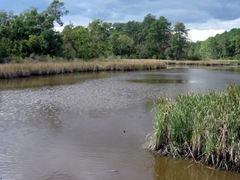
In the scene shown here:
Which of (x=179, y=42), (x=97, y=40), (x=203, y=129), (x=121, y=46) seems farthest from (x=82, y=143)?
(x=179, y=42)

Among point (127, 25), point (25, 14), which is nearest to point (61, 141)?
point (25, 14)

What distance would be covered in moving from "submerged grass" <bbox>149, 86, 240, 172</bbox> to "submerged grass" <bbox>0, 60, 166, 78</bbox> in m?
23.6

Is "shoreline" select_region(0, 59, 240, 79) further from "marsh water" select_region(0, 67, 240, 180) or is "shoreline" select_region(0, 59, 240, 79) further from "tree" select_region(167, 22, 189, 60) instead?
"tree" select_region(167, 22, 189, 60)

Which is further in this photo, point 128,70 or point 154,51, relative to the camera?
point 154,51

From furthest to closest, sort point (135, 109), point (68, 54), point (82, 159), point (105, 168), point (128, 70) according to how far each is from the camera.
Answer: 1. point (68, 54)
2. point (128, 70)
3. point (135, 109)
4. point (82, 159)
5. point (105, 168)

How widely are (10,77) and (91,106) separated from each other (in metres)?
16.7

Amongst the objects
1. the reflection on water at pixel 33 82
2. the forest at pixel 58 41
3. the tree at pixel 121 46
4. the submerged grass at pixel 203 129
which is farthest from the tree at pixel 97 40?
the submerged grass at pixel 203 129

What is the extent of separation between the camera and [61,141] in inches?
353

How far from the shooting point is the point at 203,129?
683 centimetres

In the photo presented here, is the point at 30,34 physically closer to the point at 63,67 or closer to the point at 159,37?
the point at 63,67

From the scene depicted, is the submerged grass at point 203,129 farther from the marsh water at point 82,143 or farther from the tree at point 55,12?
the tree at point 55,12

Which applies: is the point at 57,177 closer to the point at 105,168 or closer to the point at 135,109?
the point at 105,168

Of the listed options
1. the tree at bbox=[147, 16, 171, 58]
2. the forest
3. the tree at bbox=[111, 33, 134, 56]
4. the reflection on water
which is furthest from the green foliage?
the tree at bbox=[147, 16, 171, 58]

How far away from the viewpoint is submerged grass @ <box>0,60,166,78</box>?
29.0 meters
